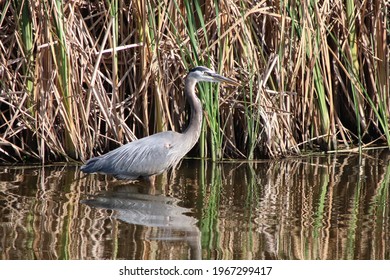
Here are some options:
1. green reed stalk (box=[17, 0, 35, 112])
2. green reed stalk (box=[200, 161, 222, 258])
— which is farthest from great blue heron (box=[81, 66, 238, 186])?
green reed stalk (box=[17, 0, 35, 112])

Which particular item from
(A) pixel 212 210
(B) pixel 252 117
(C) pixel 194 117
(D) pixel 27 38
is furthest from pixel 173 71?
(A) pixel 212 210

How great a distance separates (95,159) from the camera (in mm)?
6438

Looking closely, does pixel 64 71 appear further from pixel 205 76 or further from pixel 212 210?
pixel 212 210

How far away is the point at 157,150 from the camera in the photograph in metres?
6.52

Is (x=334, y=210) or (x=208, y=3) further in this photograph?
(x=208, y=3)

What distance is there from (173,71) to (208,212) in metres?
1.98

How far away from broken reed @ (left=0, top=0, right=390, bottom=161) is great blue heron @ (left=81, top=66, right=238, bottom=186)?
0.14m

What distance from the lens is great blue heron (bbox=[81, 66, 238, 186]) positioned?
21.2 feet

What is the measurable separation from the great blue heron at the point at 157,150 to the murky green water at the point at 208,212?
0.14 metres

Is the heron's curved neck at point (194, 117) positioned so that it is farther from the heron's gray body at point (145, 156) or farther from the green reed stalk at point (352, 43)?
the green reed stalk at point (352, 43)

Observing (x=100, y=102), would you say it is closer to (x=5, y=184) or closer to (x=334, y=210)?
(x=5, y=184)

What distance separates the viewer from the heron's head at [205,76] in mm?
6523
